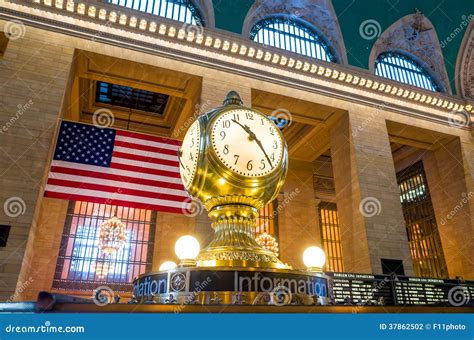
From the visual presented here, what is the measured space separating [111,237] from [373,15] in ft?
38.2

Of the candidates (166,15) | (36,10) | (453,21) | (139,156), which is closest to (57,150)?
(139,156)

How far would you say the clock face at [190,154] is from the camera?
4.94ft

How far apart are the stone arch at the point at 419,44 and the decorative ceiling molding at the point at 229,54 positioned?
1.70 metres

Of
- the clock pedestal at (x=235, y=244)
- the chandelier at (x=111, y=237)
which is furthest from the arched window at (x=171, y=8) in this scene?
the clock pedestal at (x=235, y=244)

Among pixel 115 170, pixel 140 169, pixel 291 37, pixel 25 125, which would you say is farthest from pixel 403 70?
pixel 25 125

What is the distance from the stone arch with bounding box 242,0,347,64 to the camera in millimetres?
11602

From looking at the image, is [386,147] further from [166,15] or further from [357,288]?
[166,15]

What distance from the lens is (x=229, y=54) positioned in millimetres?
9891

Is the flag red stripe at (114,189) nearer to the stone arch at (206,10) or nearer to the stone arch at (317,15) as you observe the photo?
the stone arch at (206,10)

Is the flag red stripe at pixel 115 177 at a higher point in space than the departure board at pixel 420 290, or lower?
higher

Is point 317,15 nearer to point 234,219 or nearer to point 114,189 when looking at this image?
point 114,189

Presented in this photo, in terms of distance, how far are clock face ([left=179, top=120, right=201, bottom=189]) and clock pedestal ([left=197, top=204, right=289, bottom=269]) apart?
19cm

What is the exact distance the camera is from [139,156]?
7.55m

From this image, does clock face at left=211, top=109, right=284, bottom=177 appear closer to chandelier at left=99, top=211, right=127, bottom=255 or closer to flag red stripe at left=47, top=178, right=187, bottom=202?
flag red stripe at left=47, top=178, right=187, bottom=202
